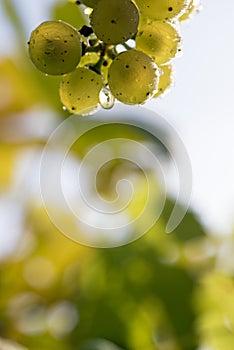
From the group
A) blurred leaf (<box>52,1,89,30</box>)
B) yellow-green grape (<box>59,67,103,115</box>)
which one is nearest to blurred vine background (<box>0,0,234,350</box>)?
blurred leaf (<box>52,1,89,30</box>)

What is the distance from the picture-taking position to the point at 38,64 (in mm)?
532

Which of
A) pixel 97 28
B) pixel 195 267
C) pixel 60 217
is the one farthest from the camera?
pixel 60 217

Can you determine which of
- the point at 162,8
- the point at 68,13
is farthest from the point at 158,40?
the point at 68,13

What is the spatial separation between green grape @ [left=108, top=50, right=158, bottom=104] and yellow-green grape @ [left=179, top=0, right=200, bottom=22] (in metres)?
0.05

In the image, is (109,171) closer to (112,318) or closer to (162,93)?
(112,318)

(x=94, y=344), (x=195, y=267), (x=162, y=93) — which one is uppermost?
(x=162, y=93)

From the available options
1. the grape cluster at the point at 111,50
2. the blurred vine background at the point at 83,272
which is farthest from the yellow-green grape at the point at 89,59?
the blurred vine background at the point at 83,272

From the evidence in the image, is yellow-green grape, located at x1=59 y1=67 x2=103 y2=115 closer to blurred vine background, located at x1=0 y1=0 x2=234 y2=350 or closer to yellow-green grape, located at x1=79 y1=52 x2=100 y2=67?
yellow-green grape, located at x1=79 y1=52 x2=100 y2=67

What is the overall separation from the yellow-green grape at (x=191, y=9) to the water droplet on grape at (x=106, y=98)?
0.08 metres

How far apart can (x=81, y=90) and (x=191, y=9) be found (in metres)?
0.10

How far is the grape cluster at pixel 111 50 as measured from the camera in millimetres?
510

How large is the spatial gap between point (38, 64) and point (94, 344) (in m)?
0.46

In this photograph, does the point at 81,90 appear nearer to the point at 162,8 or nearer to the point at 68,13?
the point at 162,8

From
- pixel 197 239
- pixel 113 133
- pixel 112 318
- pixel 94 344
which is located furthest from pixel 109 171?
pixel 94 344
